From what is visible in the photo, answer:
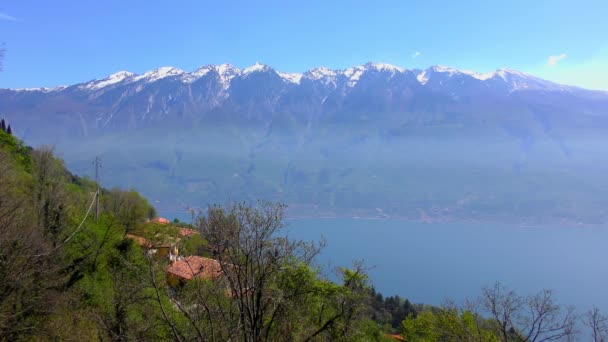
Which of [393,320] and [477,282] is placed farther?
Answer: [477,282]

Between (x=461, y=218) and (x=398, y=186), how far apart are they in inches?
1492

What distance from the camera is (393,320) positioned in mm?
37062

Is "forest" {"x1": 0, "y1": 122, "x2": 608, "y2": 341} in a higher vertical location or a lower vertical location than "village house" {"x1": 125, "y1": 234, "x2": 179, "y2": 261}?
higher

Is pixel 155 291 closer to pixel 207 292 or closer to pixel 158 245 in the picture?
pixel 207 292

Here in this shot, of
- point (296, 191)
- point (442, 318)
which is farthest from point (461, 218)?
point (442, 318)

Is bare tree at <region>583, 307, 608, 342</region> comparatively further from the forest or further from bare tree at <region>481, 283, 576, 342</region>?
bare tree at <region>481, 283, 576, 342</region>

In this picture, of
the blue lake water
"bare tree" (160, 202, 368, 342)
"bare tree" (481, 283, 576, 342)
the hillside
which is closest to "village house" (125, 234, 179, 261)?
the hillside

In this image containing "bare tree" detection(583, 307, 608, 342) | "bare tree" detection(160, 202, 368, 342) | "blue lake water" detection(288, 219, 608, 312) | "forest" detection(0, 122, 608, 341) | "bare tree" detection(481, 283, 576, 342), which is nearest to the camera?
"bare tree" detection(160, 202, 368, 342)

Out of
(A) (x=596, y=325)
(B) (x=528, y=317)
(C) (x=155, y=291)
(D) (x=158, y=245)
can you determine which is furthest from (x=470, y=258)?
(C) (x=155, y=291)

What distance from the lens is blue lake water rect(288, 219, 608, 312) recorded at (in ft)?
205

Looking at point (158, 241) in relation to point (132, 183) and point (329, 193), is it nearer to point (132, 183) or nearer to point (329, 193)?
point (329, 193)

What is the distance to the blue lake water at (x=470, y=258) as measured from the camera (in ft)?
205

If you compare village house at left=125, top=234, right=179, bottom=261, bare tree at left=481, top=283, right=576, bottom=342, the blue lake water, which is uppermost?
bare tree at left=481, top=283, right=576, bottom=342

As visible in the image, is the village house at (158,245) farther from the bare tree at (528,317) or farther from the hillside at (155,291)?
the bare tree at (528,317)
